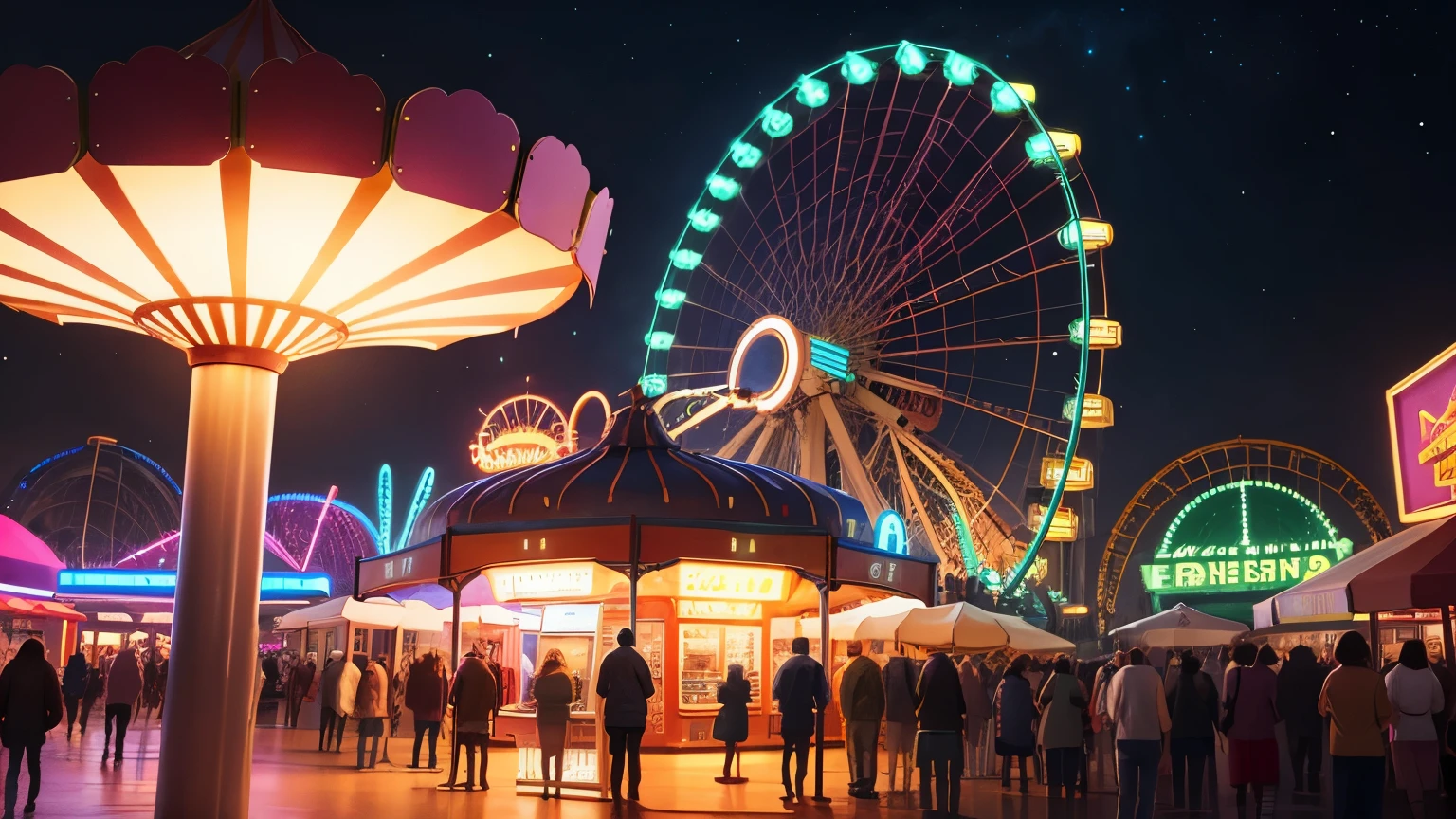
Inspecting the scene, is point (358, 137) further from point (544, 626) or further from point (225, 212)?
point (544, 626)

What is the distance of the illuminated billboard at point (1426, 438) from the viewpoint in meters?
12.6

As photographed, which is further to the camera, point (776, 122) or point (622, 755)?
point (776, 122)

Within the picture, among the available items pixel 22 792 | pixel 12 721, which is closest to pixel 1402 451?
pixel 12 721

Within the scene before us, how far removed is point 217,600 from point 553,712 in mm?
4399

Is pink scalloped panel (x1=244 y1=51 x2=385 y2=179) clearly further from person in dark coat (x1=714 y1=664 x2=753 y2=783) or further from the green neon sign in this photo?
the green neon sign

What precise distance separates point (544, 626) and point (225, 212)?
24.4 feet

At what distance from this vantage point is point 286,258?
8.49 metres

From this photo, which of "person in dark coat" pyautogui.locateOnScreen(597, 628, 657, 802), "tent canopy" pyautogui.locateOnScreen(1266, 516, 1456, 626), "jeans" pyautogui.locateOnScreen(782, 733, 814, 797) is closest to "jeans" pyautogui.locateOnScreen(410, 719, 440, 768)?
"person in dark coat" pyautogui.locateOnScreen(597, 628, 657, 802)

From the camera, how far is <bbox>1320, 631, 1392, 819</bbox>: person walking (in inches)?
344

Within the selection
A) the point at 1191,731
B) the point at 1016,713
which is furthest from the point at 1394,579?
the point at 1016,713

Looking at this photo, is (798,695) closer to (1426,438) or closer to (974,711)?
(974,711)

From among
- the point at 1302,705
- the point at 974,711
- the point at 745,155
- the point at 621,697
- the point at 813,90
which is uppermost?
the point at 813,90

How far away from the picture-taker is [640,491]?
16047 mm

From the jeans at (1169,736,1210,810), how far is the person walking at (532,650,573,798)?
18.8ft
